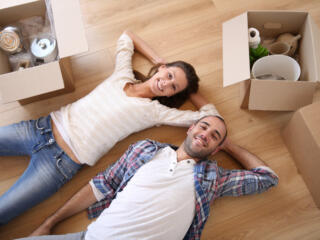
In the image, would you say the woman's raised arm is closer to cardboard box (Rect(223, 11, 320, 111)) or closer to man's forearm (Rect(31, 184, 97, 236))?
cardboard box (Rect(223, 11, 320, 111))

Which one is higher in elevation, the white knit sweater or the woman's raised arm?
the woman's raised arm

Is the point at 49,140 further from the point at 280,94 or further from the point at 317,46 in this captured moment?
the point at 317,46

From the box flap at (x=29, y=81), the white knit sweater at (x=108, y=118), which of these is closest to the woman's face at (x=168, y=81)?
the white knit sweater at (x=108, y=118)

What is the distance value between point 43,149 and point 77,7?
64 cm

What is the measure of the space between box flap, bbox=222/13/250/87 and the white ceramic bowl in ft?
0.48

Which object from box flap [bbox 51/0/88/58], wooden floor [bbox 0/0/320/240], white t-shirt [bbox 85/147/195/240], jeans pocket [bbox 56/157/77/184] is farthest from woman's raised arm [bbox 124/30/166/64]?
jeans pocket [bbox 56/157/77/184]

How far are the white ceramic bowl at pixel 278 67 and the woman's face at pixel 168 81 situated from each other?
0.35 metres

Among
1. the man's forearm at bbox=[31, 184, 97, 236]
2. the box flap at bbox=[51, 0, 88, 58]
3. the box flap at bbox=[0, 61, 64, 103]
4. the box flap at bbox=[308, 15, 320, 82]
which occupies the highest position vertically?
the box flap at bbox=[51, 0, 88, 58]

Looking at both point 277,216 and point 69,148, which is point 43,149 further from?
point 277,216

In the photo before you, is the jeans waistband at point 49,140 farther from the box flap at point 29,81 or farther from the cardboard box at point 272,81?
the cardboard box at point 272,81

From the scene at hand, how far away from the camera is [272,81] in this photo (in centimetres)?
117

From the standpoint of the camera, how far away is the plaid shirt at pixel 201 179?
3.81 ft

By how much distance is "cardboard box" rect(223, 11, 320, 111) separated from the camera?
47.0 inches

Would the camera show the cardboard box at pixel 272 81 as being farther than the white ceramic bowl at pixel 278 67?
No
